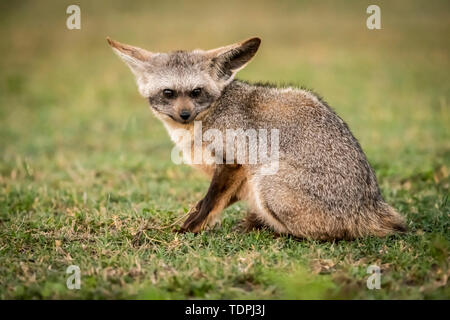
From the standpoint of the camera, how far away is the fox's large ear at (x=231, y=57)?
6.38 m

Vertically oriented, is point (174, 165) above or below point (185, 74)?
below

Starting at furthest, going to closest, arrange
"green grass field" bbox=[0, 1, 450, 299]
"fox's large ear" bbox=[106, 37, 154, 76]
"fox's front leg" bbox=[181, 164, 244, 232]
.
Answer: "fox's large ear" bbox=[106, 37, 154, 76], "fox's front leg" bbox=[181, 164, 244, 232], "green grass field" bbox=[0, 1, 450, 299]

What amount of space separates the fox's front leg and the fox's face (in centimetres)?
72

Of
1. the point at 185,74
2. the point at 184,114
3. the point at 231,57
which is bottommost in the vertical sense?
the point at 184,114

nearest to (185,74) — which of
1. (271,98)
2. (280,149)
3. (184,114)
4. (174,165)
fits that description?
(184,114)

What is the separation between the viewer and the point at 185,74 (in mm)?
6371

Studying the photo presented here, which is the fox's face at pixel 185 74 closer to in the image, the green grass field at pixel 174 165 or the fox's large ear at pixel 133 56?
the fox's large ear at pixel 133 56

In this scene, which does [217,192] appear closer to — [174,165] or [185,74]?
[185,74]

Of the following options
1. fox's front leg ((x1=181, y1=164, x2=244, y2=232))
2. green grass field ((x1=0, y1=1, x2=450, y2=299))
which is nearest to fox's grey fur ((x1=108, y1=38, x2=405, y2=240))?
fox's front leg ((x1=181, y1=164, x2=244, y2=232))

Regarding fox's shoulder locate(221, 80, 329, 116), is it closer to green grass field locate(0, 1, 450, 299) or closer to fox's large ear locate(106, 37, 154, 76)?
fox's large ear locate(106, 37, 154, 76)

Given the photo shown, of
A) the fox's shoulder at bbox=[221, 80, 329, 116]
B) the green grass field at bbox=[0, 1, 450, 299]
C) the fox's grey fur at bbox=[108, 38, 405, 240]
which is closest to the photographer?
the green grass field at bbox=[0, 1, 450, 299]

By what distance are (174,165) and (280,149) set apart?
383 cm

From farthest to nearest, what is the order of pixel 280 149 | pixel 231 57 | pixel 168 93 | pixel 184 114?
1. pixel 231 57
2. pixel 168 93
3. pixel 184 114
4. pixel 280 149

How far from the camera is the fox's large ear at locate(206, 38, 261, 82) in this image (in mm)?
6375
